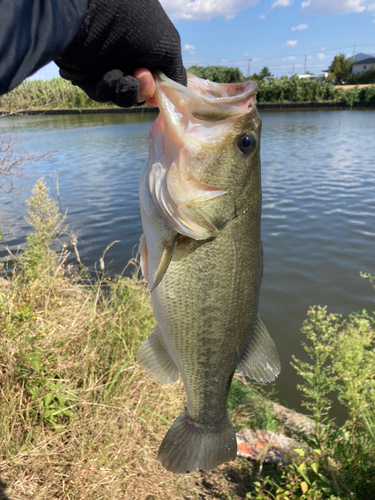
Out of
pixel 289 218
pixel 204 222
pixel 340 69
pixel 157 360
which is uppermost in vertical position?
pixel 340 69

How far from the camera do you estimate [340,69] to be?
7694 centimetres

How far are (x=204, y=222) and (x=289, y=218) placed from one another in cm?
1133

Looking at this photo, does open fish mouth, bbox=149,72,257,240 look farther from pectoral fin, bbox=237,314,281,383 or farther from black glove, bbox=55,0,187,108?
pectoral fin, bbox=237,314,281,383

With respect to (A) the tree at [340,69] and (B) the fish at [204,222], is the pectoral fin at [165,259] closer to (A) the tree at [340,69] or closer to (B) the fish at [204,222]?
(B) the fish at [204,222]

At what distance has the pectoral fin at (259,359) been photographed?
202cm

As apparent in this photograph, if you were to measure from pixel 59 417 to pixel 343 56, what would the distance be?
92.9m

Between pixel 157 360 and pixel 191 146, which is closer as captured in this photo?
pixel 191 146

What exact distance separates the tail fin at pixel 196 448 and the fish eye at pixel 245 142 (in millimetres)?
1534

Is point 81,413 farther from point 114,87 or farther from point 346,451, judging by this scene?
point 114,87

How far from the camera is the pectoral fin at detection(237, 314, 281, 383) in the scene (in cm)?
202

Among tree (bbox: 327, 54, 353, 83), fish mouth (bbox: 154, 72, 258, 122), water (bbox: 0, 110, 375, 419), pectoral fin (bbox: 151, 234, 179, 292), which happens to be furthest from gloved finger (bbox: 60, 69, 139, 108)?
tree (bbox: 327, 54, 353, 83)

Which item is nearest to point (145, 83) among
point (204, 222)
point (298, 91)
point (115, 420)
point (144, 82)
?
point (144, 82)

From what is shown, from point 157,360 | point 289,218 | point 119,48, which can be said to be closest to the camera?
point 119,48

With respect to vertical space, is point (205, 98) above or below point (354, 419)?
above
